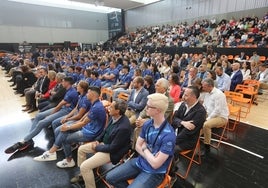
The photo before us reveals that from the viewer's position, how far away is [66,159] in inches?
109

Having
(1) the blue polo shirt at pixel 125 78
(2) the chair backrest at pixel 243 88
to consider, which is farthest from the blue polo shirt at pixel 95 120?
(2) the chair backrest at pixel 243 88

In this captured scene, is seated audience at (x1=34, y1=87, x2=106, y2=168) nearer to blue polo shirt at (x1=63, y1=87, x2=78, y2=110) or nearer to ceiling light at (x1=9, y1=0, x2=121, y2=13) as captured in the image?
blue polo shirt at (x1=63, y1=87, x2=78, y2=110)

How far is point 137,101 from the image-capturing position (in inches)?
130

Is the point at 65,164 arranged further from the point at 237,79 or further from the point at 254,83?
the point at 254,83

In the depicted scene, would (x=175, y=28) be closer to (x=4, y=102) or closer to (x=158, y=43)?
(x=158, y=43)

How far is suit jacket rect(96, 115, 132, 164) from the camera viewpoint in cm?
205

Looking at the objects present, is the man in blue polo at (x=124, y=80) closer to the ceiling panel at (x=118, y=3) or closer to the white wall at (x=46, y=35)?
the ceiling panel at (x=118, y=3)

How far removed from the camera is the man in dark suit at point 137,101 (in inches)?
126

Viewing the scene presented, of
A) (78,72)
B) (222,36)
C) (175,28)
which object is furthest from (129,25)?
(78,72)

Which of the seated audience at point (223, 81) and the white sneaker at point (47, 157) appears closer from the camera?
the white sneaker at point (47, 157)

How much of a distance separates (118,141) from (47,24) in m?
22.6

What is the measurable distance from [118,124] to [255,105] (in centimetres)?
500

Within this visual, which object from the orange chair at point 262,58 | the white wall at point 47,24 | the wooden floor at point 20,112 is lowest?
the wooden floor at point 20,112

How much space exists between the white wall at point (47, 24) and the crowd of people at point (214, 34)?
9.07m
